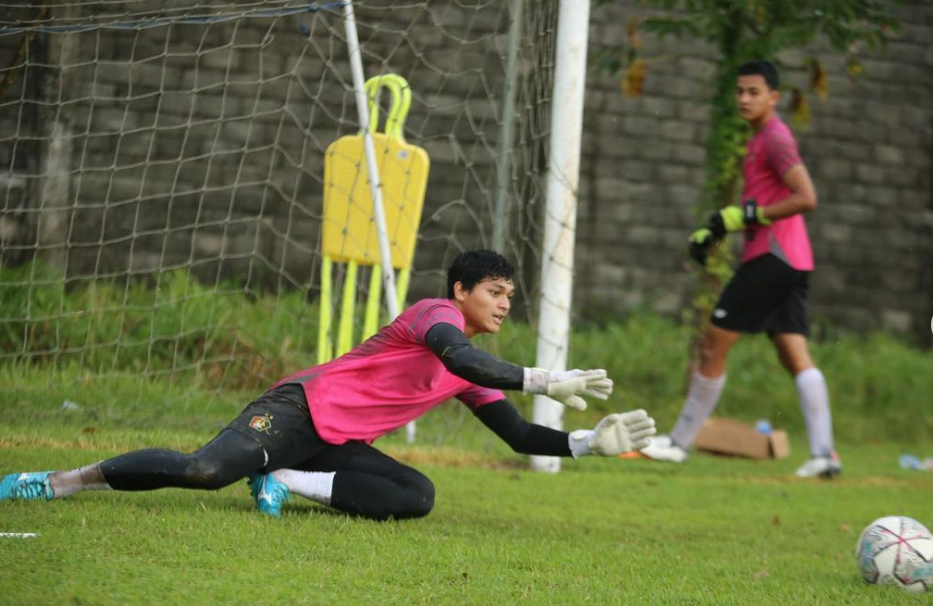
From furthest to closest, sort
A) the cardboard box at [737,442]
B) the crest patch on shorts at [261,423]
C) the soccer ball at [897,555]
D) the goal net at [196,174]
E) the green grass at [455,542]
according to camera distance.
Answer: the cardboard box at [737,442]
the goal net at [196,174]
the crest patch on shorts at [261,423]
the soccer ball at [897,555]
the green grass at [455,542]

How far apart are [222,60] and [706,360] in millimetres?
4598

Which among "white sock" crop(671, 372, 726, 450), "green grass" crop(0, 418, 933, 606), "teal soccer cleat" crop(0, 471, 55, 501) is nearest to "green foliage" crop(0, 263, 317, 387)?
"green grass" crop(0, 418, 933, 606)

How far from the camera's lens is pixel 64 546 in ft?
12.2

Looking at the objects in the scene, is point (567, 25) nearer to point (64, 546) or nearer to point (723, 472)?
point (723, 472)

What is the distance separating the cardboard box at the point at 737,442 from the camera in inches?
324

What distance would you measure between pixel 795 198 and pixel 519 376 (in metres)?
3.25

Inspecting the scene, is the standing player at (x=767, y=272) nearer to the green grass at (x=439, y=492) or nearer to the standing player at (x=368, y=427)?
the green grass at (x=439, y=492)

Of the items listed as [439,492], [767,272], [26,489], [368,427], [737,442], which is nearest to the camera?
[26,489]

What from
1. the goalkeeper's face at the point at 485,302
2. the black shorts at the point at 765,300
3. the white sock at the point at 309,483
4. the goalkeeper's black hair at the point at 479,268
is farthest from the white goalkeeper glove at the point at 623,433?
the black shorts at the point at 765,300

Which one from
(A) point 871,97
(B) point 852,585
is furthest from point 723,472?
(A) point 871,97

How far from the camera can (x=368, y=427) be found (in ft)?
16.0

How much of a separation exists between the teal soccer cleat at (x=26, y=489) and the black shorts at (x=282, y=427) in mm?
629

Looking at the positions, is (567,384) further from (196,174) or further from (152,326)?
(196,174)

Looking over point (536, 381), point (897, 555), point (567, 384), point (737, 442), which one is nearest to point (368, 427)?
point (536, 381)
